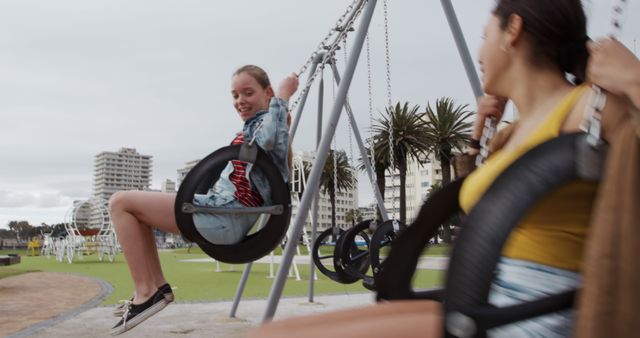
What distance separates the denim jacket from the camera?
8.57 feet

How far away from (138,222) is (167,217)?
0.53 ft

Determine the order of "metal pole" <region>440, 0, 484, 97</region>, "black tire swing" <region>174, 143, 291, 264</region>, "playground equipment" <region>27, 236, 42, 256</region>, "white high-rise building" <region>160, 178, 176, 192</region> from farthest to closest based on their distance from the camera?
"white high-rise building" <region>160, 178, 176, 192</region>
"playground equipment" <region>27, 236, 42, 256</region>
"metal pole" <region>440, 0, 484, 97</region>
"black tire swing" <region>174, 143, 291, 264</region>

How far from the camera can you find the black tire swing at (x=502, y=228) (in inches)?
32.0

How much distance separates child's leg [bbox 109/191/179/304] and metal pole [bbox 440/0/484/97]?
1.66m

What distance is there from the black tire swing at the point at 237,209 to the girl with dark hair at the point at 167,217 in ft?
0.14

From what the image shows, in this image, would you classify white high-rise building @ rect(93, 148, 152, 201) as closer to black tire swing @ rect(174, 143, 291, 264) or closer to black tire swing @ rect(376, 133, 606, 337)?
black tire swing @ rect(174, 143, 291, 264)

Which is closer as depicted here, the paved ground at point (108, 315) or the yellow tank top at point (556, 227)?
the yellow tank top at point (556, 227)

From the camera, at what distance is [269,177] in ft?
8.69

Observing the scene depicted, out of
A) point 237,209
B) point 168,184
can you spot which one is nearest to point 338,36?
point 237,209

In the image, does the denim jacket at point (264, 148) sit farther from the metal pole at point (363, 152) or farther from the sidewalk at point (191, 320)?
the sidewalk at point (191, 320)

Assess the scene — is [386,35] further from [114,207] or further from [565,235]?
[565,235]

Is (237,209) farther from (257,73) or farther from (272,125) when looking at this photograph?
(257,73)

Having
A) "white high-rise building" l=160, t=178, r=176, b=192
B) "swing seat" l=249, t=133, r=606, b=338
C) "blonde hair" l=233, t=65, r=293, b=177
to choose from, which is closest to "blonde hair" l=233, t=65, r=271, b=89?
"blonde hair" l=233, t=65, r=293, b=177

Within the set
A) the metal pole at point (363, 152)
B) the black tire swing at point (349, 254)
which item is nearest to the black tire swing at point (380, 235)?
the black tire swing at point (349, 254)
